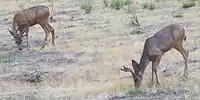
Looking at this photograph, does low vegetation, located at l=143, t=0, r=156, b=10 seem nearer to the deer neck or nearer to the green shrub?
the green shrub

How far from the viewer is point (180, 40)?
13.7 m

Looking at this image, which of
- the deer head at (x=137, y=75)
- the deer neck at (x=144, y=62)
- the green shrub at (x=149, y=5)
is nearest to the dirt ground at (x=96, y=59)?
the deer head at (x=137, y=75)

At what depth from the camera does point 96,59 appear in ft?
55.1

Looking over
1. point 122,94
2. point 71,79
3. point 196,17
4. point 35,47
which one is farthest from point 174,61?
point 196,17

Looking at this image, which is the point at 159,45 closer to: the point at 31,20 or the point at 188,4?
the point at 31,20

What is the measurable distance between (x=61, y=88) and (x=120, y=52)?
14.8ft

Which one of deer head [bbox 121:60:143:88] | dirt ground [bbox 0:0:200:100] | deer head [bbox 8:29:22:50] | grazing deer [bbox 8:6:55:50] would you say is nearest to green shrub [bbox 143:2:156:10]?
dirt ground [bbox 0:0:200:100]

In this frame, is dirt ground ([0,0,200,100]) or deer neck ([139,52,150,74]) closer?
dirt ground ([0,0,200,100])

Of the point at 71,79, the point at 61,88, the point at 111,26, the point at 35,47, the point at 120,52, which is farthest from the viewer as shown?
the point at 111,26

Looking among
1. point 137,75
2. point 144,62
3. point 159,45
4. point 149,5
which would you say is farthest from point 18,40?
point 149,5

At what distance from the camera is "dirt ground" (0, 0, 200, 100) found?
39.5 feet

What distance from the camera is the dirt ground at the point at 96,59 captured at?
12039 mm

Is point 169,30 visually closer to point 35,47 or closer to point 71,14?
point 35,47

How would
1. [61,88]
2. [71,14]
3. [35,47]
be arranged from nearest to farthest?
[61,88], [35,47], [71,14]
